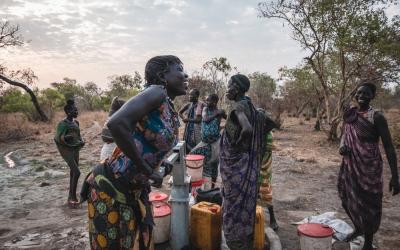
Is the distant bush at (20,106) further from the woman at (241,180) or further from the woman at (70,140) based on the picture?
the woman at (241,180)

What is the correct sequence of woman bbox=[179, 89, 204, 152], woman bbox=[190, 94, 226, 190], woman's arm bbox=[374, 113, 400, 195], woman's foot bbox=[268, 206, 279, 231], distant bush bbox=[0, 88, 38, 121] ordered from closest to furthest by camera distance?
woman's arm bbox=[374, 113, 400, 195]
woman's foot bbox=[268, 206, 279, 231]
woman bbox=[190, 94, 226, 190]
woman bbox=[179, 89, 204, 152]
distant bush bbox=[0, 88, 38, 121]

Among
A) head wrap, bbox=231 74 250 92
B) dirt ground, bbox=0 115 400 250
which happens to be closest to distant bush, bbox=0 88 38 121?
dirt ground, bbox=0 115 400 250

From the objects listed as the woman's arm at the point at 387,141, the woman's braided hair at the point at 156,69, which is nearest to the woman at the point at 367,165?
the woman's arm at the point at 387,141

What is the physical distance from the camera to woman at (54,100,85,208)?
5.32 meters

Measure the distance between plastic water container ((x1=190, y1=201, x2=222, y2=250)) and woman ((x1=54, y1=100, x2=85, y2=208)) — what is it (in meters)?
2.80

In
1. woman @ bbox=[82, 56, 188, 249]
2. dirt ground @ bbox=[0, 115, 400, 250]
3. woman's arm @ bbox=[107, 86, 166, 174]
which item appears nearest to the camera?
woman's arm @ bbox=[107, 86, 166, 174]

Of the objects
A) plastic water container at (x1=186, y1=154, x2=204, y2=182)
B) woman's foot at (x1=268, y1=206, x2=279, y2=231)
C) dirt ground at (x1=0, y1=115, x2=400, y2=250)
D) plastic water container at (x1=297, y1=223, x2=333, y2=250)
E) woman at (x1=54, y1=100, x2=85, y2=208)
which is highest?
woman at (x1=54, y1=100, x2=85, y2=208)

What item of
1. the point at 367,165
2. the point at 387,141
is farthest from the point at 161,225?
the point at 387,141

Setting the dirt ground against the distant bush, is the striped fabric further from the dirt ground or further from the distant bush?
the distant bush

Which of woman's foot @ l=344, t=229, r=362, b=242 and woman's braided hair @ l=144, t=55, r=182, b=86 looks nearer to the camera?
woman's braided hair @ l=144, t=55, r=182, b=86

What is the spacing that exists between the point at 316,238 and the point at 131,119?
97.6 inches

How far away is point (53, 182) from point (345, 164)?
19.5ft

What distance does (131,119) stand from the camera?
1605mm

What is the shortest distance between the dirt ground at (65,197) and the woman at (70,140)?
469 mm
